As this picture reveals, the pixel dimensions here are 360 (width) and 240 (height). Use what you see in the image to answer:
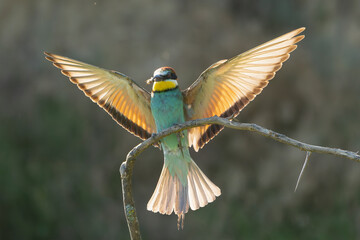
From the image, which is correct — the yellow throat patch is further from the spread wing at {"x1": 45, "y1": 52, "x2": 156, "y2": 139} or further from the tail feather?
the tail feather

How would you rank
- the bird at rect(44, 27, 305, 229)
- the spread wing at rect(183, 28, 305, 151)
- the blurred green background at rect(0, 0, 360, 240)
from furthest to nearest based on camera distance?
the blurred green background at rect(0, 0, 360, 240)
the bird at rect(44, 27, 305, 229)
the spread wing at rect(183, 28, 305, 151)

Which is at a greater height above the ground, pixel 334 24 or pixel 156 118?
pixel 334 24

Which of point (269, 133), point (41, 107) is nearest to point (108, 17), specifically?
point (41, 107)

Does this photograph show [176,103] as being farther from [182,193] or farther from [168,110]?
[182,193]

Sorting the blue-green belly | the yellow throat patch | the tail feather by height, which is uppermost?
the yellow throat patch

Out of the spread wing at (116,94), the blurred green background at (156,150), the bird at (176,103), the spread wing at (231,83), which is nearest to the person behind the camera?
the spread wing at (231,83)

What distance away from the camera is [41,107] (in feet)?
15.8

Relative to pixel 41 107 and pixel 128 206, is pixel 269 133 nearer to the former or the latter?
pixel 128 206

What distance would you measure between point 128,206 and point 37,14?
11.5 ft

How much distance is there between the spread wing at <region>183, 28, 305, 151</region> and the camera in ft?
6.96

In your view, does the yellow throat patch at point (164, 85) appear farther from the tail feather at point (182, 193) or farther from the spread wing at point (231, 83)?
the tail feather at point (182, 193)

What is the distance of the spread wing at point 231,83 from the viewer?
2121 mm

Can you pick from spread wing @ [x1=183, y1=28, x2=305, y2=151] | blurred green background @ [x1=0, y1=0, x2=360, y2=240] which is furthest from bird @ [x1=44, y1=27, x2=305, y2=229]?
blurred green background @ [x1=0, y1=0, x2=360, y2=240]

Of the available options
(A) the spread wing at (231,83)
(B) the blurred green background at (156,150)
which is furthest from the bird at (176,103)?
(B) the blurred green background at (156,150)
